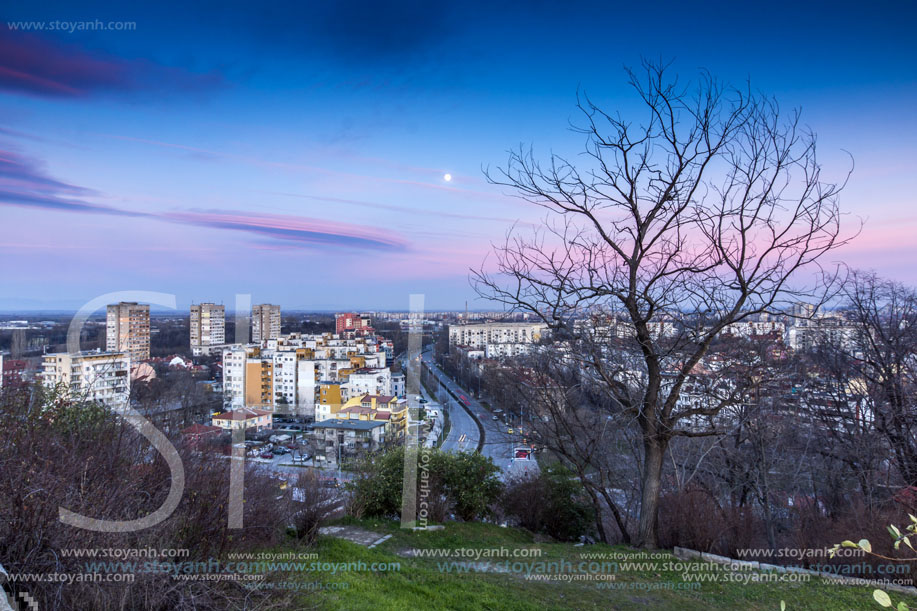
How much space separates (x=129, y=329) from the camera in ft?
32.0

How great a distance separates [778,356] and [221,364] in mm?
17622

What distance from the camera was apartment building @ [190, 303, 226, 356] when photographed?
1947cm

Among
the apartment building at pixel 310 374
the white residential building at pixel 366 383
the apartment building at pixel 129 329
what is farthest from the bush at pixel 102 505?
the white residential building at pixel 366 383

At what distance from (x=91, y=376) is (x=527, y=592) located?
5.66 meters

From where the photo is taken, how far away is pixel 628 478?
8992 mm

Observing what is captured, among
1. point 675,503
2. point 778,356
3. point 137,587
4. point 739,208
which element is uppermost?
point 739,208

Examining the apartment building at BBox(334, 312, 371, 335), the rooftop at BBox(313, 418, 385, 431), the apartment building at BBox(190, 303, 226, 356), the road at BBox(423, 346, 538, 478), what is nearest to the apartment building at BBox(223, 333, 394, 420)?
the apartment building at BBox(190, 303, 226, 356)

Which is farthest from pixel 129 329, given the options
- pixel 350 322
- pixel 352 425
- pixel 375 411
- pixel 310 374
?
pixel 350 322

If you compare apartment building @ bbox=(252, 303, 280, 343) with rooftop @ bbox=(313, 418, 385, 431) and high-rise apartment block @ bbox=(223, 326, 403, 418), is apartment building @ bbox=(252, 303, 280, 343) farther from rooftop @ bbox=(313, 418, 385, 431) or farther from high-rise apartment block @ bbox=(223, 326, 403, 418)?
rooftop @ bbox=(313, 418, 385, 431)

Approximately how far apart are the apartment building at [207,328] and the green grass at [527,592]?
16.9 metres

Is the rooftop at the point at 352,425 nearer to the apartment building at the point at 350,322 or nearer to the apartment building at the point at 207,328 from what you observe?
the apartment building at the point at 207,328

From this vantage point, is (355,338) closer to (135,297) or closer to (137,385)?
(137,385)

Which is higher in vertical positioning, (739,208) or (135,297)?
(739,208)

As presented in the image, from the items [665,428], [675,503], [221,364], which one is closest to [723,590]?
[665,428]
